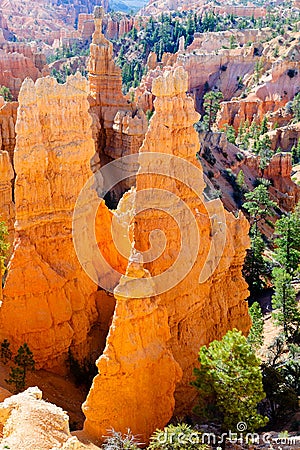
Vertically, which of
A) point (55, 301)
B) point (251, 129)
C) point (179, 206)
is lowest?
point (55, 301)

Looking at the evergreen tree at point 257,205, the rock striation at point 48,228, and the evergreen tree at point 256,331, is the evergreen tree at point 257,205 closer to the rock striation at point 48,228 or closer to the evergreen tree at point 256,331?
the evergreen tree at point 256,331

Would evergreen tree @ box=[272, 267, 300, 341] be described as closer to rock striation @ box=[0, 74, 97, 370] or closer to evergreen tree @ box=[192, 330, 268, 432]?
rock striation @ box=[0, 74, 97, 370]

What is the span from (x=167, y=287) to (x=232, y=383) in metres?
3.48

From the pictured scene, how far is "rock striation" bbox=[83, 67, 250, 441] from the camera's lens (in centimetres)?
1358

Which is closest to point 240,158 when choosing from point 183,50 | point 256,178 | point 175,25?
point 256,178

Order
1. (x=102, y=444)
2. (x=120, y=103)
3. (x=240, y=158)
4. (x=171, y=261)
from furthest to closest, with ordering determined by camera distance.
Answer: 1. (x=240, y=158)
2. (x=120, y=103)
3. (x=171, y=261)
4. (x=102, y=444)

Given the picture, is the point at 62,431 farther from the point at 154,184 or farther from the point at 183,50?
the point at 183,50

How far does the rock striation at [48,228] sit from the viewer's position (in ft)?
55.6

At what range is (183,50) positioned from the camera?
4242 inches

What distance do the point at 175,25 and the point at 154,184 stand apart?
382ft

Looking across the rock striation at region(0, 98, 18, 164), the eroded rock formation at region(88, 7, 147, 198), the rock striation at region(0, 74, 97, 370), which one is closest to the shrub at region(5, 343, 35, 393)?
the rock striation at region(0, 74, 97, 370)
